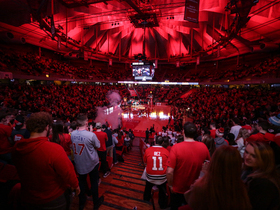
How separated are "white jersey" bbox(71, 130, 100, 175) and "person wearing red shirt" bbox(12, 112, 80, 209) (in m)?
0.99

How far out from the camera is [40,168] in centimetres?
157

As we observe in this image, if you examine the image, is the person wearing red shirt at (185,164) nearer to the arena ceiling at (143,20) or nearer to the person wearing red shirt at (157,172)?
the person wearing red shirt at (157,172)

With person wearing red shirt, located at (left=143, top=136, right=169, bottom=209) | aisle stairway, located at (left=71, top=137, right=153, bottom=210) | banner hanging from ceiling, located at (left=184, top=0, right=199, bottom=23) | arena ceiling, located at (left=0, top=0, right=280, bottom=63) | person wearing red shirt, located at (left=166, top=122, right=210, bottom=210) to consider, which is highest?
arena ceiling, located at (left=0, top=0, right=280, bottom=63)

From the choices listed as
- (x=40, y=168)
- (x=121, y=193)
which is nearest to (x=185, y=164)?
(x=40, y=168)

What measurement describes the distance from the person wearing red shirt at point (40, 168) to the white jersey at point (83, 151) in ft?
3.23

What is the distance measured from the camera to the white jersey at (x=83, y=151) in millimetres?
2764

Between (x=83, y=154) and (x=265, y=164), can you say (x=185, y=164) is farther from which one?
(x=83, y=154)

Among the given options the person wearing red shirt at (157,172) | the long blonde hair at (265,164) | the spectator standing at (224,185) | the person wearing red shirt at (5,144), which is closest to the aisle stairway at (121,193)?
the person wearing red shirt at (157,172)

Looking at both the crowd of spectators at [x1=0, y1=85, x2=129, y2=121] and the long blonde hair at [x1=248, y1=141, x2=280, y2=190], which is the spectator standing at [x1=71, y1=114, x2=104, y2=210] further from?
the crowd of spectators at [x1=0, y1=85, x2=129, y2=121]

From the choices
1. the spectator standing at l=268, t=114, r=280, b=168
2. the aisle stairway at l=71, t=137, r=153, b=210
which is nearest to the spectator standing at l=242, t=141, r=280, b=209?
the spectator standing at l=268, t=114, r=280, b=168

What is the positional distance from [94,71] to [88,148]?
29594 millimetres

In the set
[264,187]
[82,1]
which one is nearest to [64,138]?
[264,187]

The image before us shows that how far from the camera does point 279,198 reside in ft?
4.22

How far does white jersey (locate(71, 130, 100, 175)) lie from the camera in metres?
2.76
